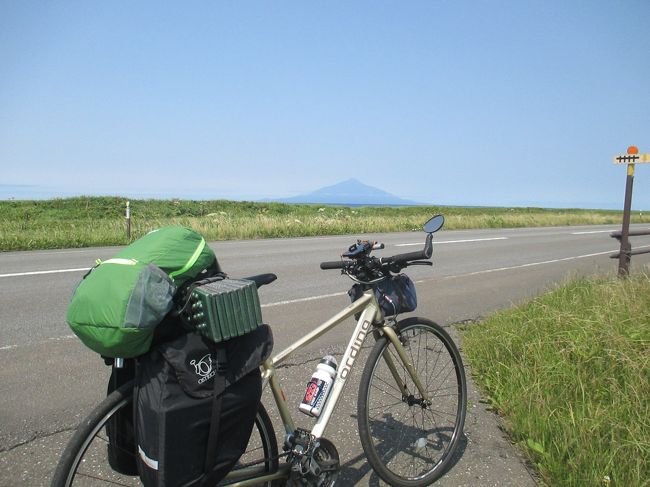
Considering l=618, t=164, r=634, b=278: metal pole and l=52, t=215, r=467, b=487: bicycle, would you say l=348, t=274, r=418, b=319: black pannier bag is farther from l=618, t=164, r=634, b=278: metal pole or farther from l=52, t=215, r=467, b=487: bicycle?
l=618, t=164, r=634, b=278: metal pole

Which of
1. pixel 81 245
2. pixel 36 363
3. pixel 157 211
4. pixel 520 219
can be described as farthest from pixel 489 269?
pixel 157 211

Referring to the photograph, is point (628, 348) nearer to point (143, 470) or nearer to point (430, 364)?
point (430, 364)

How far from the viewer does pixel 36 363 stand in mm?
4223

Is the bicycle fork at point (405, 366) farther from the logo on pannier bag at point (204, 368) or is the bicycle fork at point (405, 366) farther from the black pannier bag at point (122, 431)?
the black pannier bag at point (122, 431)

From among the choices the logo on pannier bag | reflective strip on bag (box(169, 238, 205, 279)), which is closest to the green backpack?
reflective strip on bag (box(169, 238, 205, 279))

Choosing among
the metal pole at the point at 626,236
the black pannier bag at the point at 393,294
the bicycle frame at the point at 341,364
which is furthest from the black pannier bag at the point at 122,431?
the metal pole at the point at 626,236

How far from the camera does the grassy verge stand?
2.72 metres

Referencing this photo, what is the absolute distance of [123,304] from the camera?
1.55m

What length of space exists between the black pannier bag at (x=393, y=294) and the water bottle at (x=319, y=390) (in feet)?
1.35

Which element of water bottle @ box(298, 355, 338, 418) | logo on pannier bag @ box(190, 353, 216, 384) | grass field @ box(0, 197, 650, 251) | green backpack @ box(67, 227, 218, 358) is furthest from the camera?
grass field @ box(0, 197, 650, 251)

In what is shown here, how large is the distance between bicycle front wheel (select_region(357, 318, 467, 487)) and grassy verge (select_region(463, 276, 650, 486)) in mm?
580

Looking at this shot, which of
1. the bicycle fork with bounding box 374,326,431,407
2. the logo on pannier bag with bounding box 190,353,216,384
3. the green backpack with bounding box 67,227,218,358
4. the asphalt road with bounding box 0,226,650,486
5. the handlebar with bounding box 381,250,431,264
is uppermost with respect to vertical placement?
the handlebar with bounding box 381,250,431,264

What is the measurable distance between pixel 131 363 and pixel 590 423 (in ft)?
9.77

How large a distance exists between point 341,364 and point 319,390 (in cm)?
22
